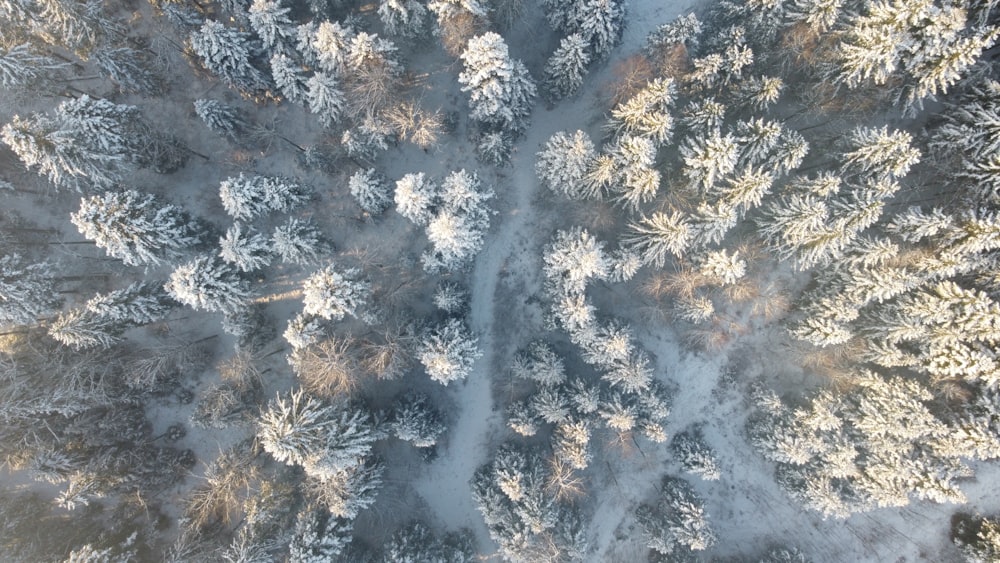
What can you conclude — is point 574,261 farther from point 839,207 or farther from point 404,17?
point 404,17

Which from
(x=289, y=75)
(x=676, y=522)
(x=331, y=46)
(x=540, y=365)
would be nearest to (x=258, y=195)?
(x=289, y=75)

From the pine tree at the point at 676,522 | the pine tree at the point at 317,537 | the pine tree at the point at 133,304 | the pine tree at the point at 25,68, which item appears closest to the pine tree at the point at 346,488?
the pine tree at the point at 317,537

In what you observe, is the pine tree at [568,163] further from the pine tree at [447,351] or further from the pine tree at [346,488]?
the pine tree at [346,488]

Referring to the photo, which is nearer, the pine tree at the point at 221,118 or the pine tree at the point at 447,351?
the pine tree at the point at 447,351

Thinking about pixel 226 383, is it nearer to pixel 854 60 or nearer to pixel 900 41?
pixel 854 60

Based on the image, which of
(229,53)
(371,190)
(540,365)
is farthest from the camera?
(540,365)

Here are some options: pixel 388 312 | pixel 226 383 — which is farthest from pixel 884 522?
pixel 226 383

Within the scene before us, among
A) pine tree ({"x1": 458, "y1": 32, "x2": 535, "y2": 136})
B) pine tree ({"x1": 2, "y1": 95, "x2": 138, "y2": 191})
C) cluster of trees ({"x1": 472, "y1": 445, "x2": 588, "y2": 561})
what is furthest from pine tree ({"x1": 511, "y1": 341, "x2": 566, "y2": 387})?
pine tree ({"x1": 2, "y1": 95, "x2": 138, "y2": 191})
